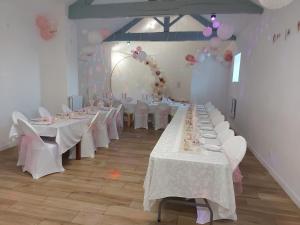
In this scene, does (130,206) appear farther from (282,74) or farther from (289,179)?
(282,74)

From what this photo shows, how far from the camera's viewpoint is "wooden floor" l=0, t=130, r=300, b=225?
2.24m

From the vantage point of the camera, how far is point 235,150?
7.29 ft

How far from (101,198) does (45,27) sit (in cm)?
363

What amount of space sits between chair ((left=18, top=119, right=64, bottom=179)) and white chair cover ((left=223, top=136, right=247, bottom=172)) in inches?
86.8

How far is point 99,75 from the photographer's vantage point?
26.4 feet

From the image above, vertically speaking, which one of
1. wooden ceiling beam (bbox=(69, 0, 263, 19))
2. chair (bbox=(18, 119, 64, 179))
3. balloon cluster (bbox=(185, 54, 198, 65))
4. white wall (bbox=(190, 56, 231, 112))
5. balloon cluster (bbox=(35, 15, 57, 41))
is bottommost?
chair (bbox=(18, 119, 64, 179))

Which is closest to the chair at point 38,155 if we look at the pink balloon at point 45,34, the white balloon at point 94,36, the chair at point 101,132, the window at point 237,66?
the chair at point 101,132

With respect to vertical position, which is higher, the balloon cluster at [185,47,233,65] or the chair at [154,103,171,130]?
the balloon cluster at [185,47,233,65]

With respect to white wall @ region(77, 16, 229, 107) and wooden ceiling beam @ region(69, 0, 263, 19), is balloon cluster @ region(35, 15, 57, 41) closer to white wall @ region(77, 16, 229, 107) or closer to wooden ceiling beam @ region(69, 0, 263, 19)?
wooden ceiling beam @ region(69, 0, 263, 19)

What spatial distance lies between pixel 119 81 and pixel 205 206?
23.8ft

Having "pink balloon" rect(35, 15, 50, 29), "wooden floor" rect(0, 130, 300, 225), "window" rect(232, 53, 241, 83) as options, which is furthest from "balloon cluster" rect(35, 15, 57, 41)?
"window" rect(232, 53, 241, 83)

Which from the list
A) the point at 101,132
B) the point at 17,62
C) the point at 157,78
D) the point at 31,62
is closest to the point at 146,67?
the point at 157,78

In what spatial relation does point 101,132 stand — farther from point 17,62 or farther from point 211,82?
point 211,82

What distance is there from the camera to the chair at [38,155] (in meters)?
3.05
